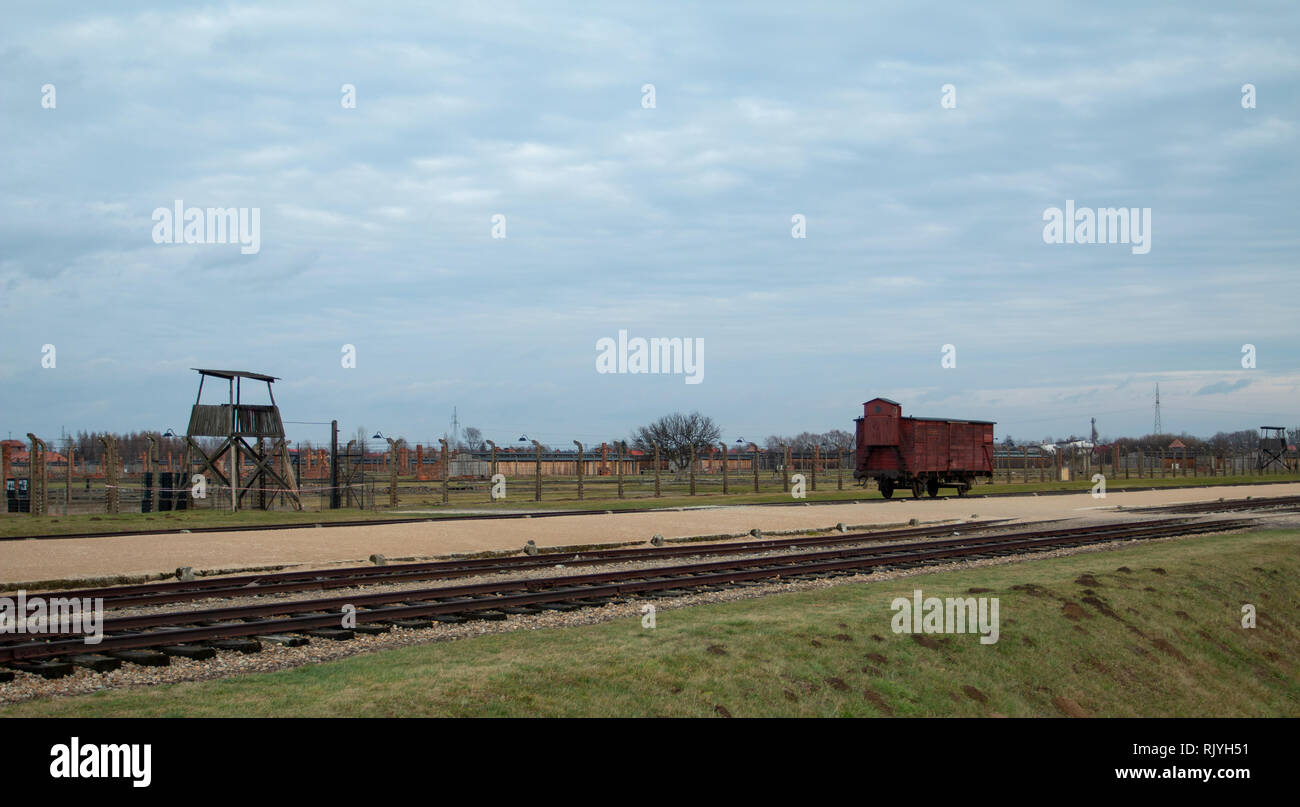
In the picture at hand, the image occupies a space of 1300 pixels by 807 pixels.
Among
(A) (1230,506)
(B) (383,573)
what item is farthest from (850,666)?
(A) (1230,506)

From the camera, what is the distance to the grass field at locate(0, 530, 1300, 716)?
8.30m

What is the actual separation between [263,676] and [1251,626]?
48.1 ft

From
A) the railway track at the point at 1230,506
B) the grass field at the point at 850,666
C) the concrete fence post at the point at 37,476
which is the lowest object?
the railway track at the point at 1230,506

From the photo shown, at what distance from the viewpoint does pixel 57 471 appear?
89625 millimetres

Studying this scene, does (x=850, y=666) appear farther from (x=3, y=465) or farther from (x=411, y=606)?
(x=3, y=465)

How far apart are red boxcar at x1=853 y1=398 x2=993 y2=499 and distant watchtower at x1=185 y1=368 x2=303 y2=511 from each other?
25.2 metres

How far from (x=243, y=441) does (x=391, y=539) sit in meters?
15.2

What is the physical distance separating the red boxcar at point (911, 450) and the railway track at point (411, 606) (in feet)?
71.9

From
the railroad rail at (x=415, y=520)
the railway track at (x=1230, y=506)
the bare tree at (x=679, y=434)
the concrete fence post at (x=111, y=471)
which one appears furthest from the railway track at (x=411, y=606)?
the bare tree at (x=679, y=434)

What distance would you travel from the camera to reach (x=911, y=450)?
4412 centimetres

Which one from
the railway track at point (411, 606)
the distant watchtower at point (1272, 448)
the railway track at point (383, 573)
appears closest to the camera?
the railway track at point (411, 606)

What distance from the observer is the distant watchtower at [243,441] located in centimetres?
3506

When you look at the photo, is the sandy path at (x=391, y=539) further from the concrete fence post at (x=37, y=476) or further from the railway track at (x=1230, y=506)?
the concrete fence post at (x=37, y=476)
